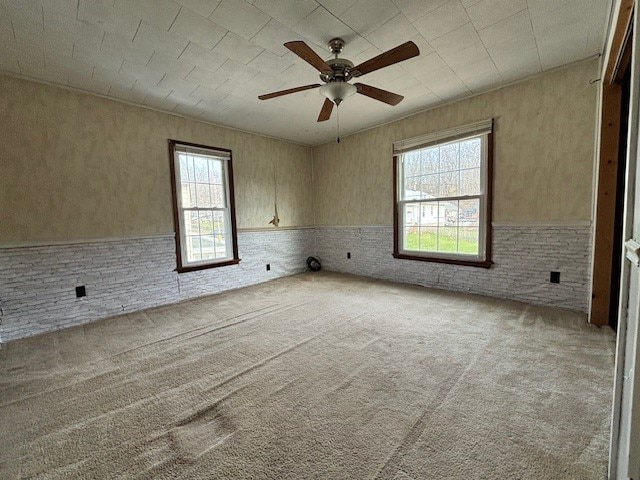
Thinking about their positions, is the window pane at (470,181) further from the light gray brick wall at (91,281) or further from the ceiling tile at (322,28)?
the light gray brick wall at (91,281)

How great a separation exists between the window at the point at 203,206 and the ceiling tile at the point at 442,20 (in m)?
3.27

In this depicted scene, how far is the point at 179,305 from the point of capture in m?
3.80

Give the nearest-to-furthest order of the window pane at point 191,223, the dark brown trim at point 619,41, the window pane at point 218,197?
the dark brown trim at point 619,41 → the window pane at point 191,223 → the window pane at point 218,197

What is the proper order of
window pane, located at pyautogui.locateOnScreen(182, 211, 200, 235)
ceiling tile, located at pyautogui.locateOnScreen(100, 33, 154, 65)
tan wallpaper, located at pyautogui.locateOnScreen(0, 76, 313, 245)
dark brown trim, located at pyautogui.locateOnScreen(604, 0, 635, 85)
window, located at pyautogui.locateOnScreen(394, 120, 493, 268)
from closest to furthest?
1. dark brown trim, located at pyautogui.locateOnScreen(604, 0, 635, 85)
2. ceiling tile, located at pyautogui.locateOnScreen(100, 33, 154, 65)
3. tan wallpaper, located at pyautogui.locateOnScreen(0, 76, 313, 245)
4. window, located at pyautogui.locateOnScreen(394, 120, 493, 268)
5. window pane, located at pyautogui.locateOnScreen(182, 211, 200, 235)

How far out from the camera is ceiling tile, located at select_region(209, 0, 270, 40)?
197 cm

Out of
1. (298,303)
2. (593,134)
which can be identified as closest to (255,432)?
(298,303)

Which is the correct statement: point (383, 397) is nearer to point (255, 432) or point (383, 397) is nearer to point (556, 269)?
point (255, 432)

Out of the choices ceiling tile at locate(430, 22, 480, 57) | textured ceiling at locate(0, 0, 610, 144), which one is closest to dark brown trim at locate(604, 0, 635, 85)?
textured ceiling at locate(0, 0, 610, 144)

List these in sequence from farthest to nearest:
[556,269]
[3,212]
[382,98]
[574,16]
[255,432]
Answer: [556,269], [3,212], [382,98], [574,16], [255,432]

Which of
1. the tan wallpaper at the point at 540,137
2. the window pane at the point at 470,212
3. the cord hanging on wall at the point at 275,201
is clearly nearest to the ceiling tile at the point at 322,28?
the tan wallpaper at the point at 540,137

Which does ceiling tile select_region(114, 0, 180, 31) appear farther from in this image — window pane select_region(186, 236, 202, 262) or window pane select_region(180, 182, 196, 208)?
window pane select_region(186, 236, 202, 262)

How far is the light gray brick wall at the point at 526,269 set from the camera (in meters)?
3.01

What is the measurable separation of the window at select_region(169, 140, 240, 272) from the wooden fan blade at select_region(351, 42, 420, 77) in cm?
291

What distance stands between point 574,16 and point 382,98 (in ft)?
5.09
